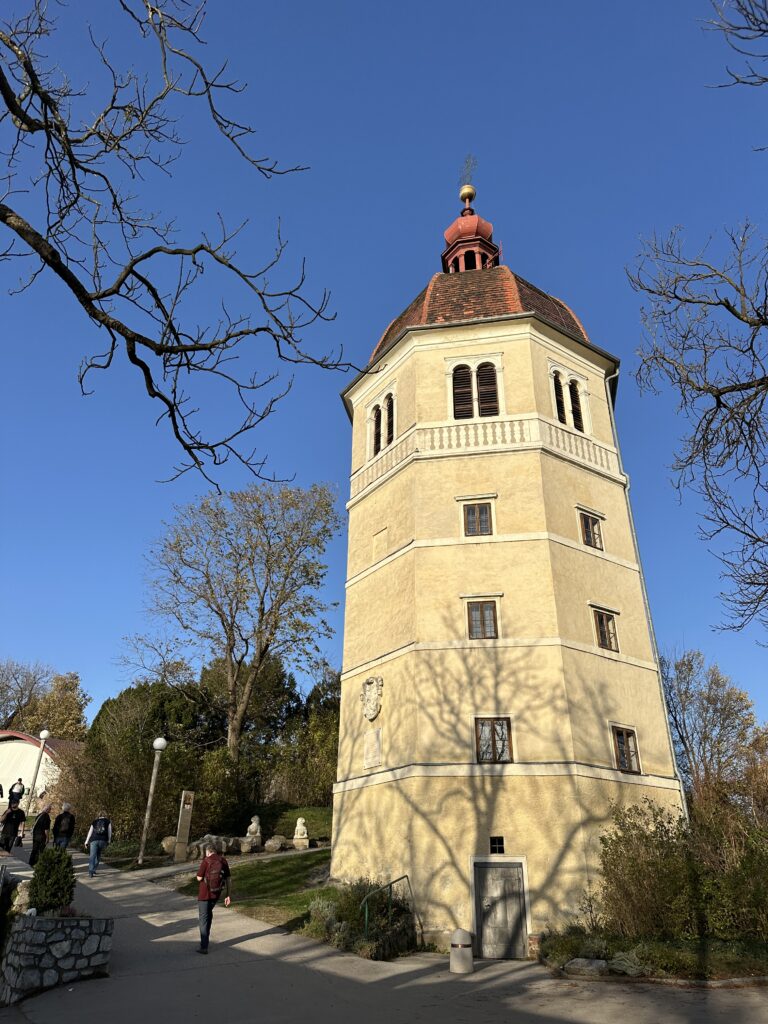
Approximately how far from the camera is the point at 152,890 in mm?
17078

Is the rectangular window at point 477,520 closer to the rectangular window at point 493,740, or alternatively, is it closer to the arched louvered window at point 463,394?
the arched louvered window at point 463,394

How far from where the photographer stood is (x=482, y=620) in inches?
699

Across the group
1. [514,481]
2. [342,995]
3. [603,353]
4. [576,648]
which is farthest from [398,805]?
[603,353]

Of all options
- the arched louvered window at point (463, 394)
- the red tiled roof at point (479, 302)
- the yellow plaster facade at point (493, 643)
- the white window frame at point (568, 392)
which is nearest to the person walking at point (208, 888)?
the yellow plaster facade at point (493, 643)

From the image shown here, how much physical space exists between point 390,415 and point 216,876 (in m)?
14.5

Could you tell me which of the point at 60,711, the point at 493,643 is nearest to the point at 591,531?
the point at 493,643

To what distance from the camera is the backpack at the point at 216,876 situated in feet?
38.3

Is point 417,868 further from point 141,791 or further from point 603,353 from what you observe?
point 603,353

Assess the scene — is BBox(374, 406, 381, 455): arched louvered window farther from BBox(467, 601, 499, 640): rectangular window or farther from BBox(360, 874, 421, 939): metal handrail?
BBox(360, 874, 421, 939): metal handrail

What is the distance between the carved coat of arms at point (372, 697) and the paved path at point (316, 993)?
5767 mm

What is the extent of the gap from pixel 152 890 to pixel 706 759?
29686 millimetres

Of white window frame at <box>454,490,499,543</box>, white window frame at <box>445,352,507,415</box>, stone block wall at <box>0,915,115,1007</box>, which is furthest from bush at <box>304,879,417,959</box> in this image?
white window frame at <box>445,352,507,415</box>

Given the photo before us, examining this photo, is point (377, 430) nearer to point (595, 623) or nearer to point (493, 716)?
point (595, 623)

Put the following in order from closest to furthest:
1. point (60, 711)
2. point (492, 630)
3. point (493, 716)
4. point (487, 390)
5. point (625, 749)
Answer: point (493, 716), point (625, 749), point (492, 630), point (487, 390), point (60, 711)
